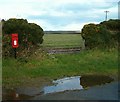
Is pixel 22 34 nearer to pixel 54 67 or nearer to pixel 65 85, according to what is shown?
pixel 54 67

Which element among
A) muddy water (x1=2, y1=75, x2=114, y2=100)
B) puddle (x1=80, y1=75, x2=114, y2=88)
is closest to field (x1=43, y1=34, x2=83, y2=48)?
puddle (x1=80, y1=75, x2=114, y2=88)

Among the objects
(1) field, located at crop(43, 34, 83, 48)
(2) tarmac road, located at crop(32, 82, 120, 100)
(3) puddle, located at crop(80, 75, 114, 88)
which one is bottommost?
(3) puddle, located at crop(80, 75, 114, 88)

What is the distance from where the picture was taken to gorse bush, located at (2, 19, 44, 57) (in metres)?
16.6

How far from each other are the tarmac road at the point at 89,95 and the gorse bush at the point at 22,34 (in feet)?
19.3

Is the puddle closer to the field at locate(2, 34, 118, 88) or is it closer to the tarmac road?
the field at locate(2, 34, 118, 88)

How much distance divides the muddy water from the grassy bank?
693 mm

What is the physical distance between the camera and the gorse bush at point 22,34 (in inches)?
653

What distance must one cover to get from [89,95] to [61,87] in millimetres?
1664

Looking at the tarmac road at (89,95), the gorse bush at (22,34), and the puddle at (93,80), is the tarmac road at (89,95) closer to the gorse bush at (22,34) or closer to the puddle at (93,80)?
the puddle at (93,80)

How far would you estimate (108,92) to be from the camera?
1111cm

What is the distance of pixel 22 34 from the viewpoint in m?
17.7

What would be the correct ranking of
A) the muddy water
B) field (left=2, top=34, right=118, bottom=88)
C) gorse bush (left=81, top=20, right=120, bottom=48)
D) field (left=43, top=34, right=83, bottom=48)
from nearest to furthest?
the muddy water
field (left=2, top=34, right=118, bottom=88)
gorse bush (left=81, top=20, right=120, bottom=48)
field (left=43, top=34, right=83, bottom=48)

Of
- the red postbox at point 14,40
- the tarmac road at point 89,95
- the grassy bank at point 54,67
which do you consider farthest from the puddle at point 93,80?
the red postbox at point 14,40

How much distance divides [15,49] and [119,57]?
6.12 metres
